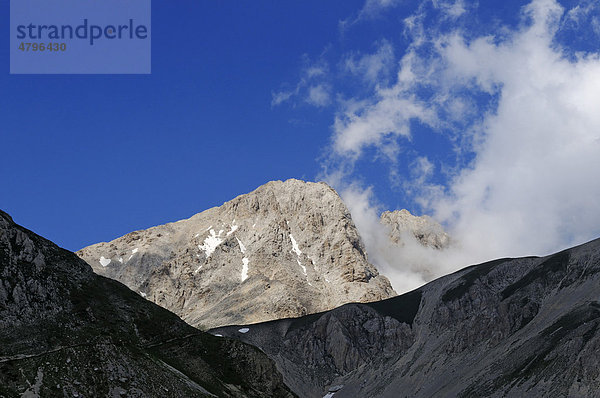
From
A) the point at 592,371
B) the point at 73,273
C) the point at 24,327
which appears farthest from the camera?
the point at 592,371

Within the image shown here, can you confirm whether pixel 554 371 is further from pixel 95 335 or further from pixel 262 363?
pixel 95 335

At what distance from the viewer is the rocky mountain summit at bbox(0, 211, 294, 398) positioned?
A: 256ft

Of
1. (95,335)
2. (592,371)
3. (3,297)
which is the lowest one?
(592,371)

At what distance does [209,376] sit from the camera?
3976 inches

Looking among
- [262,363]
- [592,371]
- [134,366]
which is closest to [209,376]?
[262,363]

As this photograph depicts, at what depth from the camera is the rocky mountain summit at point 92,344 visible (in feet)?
256

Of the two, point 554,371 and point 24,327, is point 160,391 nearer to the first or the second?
point 24,327

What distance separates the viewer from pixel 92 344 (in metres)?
84.1

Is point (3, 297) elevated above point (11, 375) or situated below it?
above

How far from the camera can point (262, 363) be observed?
110312 mm

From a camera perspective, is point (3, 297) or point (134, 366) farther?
point (3, 297)

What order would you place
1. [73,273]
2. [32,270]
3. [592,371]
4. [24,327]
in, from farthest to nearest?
[592,371] < [73,273] < [32,270] < [24,327]

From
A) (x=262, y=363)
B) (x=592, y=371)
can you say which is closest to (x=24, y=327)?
(x=262, y=363)

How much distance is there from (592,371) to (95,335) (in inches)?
4656
